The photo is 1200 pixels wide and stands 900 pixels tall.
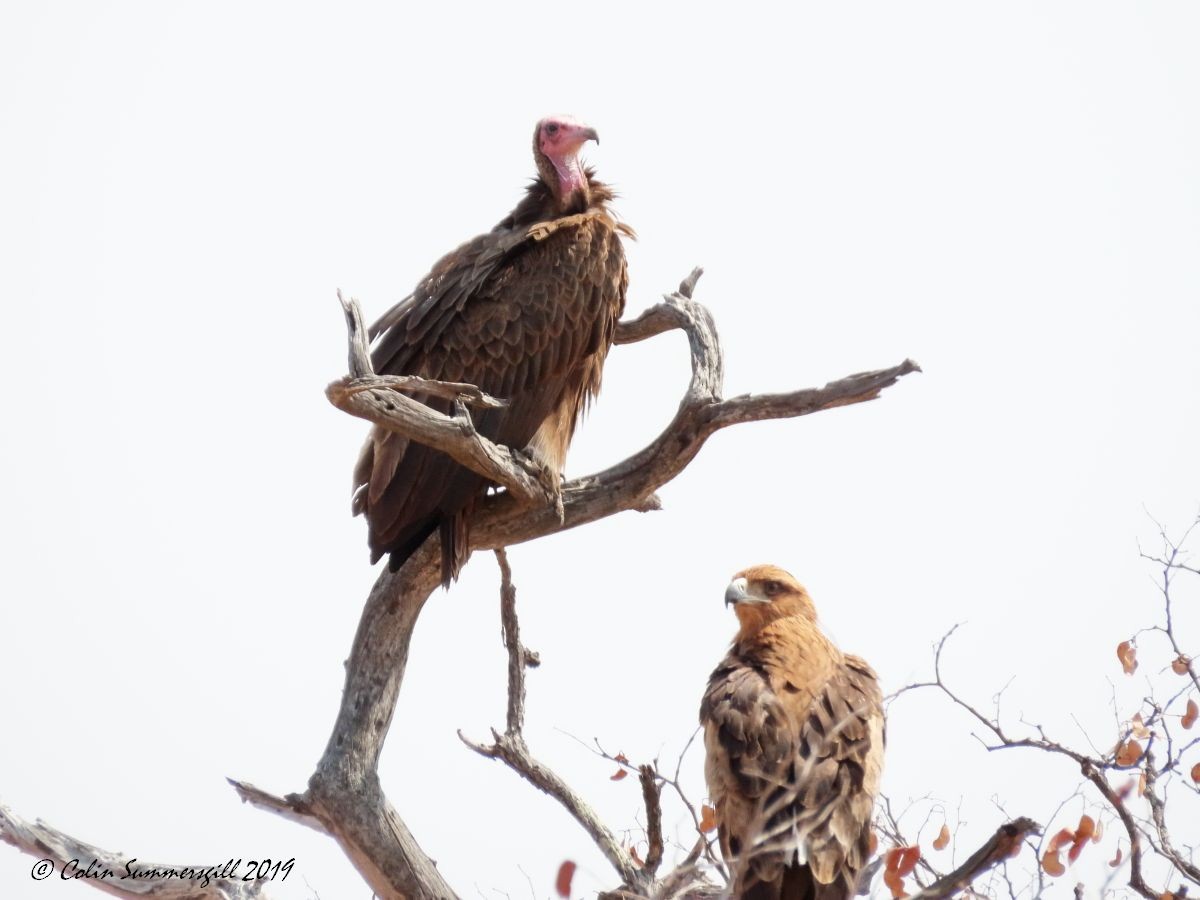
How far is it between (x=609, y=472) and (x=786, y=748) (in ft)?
5.26

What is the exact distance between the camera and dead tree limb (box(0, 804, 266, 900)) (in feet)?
19.2

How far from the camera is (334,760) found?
20.4 ft

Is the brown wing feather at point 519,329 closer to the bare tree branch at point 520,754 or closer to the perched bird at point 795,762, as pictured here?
the bare tree branch at point 520,754

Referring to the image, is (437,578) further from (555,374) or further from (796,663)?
(796,663)

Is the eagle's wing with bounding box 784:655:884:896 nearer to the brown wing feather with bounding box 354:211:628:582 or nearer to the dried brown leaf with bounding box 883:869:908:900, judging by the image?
the dried brown leaf with bounding box 883:869:908:900

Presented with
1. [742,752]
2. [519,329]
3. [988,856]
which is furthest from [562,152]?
[988,856]

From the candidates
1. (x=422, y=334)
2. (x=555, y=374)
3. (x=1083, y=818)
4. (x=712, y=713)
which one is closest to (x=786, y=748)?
(x=712, y=713)

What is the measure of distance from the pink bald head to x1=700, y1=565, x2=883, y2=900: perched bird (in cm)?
255

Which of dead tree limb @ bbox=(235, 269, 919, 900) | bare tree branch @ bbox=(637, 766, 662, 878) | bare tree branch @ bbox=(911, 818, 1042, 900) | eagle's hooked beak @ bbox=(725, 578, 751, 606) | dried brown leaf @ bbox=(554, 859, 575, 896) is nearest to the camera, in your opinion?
dried brown leaf @ bbox=(554, 859, 575, 896)

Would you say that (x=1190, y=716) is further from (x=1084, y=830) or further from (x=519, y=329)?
(x=519, y=329)

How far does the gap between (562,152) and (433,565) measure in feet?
7.22

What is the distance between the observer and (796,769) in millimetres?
5578

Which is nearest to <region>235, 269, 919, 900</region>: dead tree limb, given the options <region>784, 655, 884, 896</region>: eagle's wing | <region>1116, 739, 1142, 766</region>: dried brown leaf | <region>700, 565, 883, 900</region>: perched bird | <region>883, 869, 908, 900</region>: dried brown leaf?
<region>700, 565, 883, 900</region>: perched bird

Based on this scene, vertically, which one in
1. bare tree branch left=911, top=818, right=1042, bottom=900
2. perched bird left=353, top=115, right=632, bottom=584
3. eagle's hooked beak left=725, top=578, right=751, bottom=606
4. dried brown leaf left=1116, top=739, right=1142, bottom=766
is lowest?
bare tree branch left=911, top=818, right=1042, bottom=900
